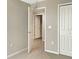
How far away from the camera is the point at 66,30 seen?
339 centimetres

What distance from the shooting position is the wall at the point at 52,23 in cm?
362

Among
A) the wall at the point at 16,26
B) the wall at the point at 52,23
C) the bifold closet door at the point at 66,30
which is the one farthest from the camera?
the wall at the point at 52,23

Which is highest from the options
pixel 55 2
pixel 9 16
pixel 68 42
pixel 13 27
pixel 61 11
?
pixel 55 2

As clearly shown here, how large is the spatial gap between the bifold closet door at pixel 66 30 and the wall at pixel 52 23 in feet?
0.87

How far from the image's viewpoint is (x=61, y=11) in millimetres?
3498

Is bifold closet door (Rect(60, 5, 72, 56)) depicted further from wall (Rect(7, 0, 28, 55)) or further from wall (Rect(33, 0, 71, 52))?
wall (Rect(7, 0, 28, 55))

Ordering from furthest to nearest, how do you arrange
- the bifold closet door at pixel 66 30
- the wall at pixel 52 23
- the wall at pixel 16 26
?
the wall at pixel 52 23 → the bifold closet door at pixel 66 30 → the wall at pixel 16 26

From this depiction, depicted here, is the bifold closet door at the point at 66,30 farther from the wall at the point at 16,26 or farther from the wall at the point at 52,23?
the wall at the point at 16,26

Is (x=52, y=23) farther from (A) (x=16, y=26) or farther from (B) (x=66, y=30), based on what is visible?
(A) (x=16, y=26)

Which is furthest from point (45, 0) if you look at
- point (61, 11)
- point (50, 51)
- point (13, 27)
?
point (50, 51)

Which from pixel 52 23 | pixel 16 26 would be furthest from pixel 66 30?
pixel 16 26

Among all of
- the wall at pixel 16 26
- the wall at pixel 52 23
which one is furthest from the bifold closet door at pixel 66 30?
the wall at pixel 16 26
